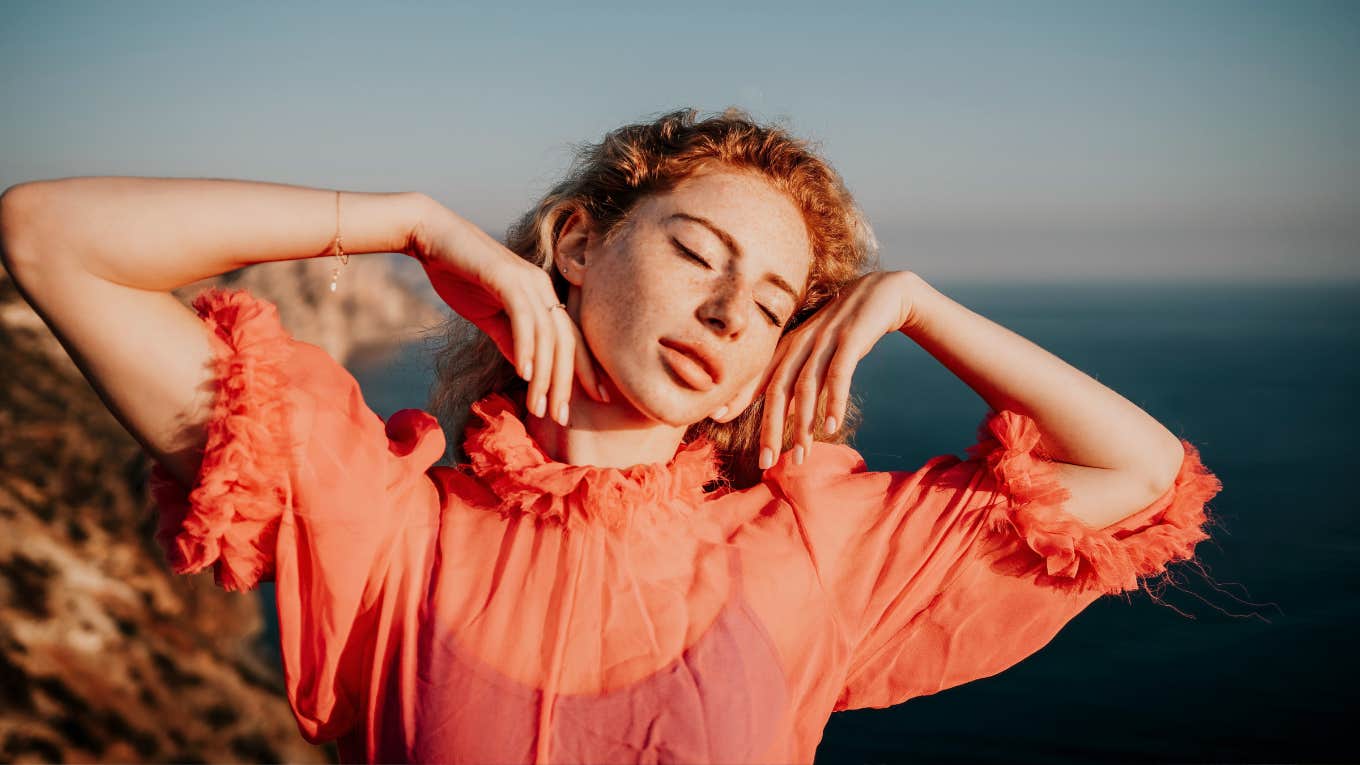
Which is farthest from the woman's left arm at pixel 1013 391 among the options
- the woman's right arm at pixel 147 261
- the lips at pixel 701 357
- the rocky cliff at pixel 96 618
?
the rocky cliff at pixel 96 618

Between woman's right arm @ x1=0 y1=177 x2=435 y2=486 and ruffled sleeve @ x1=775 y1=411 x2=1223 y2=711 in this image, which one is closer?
woman's right arm @ x1=0 y1=177 x2=435 y2=486

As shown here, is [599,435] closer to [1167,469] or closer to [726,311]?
[726,311]

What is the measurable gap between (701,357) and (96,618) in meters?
2.15

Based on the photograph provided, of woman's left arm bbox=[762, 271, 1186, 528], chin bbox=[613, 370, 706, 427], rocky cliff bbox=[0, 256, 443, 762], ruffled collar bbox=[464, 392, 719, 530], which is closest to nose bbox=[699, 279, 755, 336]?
chin bbox=[613, 370, 706, 427]

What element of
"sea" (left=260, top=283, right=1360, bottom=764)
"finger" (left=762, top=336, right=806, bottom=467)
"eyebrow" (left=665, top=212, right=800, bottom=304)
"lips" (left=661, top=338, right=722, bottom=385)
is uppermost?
"eyebrow" (left=665, top=212, right=800, bottom=304)

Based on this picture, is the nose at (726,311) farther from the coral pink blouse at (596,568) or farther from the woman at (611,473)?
the coral pink blouse at (596,568)

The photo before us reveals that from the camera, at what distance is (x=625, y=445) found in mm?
1827

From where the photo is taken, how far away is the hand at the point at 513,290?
5.24 ft

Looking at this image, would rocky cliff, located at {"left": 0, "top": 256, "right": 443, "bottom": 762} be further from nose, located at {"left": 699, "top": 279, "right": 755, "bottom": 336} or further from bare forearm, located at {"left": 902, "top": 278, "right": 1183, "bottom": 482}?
bare forearm, located at {"left": 902, "top": 278, "right": 1183, "bottom": 482}

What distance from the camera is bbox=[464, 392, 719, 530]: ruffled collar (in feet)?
5.54

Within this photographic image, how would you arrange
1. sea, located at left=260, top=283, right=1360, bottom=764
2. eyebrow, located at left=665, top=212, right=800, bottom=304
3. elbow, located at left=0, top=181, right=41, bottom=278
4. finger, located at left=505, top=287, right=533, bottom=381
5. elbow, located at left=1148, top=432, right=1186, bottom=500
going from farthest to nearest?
sea, located at left=260, top=283, right=1360, bottom=764 < elbow, located at left=1148, top=432, right=1186, bottom=500 < eyebrow, located at left=665, top=212, right=800, bottom=304 < finger, located at left=505, top=287, right=533, bottom=381 < elbow, located at left=0, top=181, right=41, bottom=278

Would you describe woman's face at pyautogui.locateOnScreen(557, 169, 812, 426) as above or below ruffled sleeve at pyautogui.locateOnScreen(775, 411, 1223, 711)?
above

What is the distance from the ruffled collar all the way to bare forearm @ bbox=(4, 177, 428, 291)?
45cm

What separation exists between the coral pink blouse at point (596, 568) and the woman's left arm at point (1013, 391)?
0.06 m
